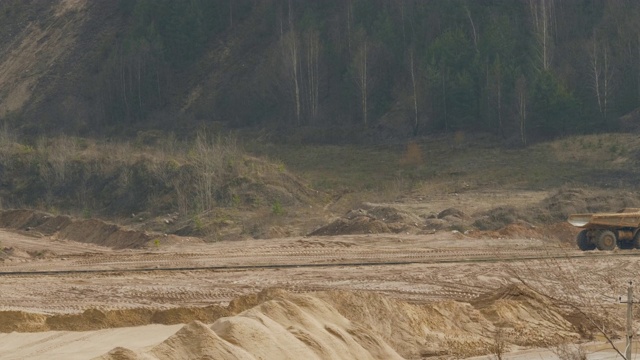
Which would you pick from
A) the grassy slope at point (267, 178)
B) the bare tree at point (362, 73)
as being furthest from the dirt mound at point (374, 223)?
the bare tree at point (362, 73)

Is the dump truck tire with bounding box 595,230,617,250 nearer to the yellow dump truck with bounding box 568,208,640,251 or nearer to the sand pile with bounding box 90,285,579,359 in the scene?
the yellow dump truck with bounding box 568,208,640,251

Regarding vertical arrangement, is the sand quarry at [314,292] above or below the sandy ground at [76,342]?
below

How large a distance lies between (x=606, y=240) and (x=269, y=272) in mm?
9236

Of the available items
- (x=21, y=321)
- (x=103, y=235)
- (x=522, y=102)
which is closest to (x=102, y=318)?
(x=21, y=321)

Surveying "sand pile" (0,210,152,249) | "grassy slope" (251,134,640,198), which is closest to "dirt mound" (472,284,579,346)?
"sand pile" (0,210,152,249)

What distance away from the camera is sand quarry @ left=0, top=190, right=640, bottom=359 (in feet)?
56.7

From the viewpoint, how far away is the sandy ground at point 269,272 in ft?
76.0

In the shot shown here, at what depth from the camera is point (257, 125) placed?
67.9 m

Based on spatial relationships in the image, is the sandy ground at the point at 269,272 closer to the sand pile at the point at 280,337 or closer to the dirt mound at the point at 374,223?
the sand pile at the point at 280,337

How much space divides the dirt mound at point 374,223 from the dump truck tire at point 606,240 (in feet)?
23.1

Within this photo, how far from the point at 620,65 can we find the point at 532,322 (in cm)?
4131

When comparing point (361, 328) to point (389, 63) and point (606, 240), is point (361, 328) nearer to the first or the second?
point (606, 240)

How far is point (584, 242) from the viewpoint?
105 ft

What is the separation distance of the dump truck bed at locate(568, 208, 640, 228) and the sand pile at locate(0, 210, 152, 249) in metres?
12.9
